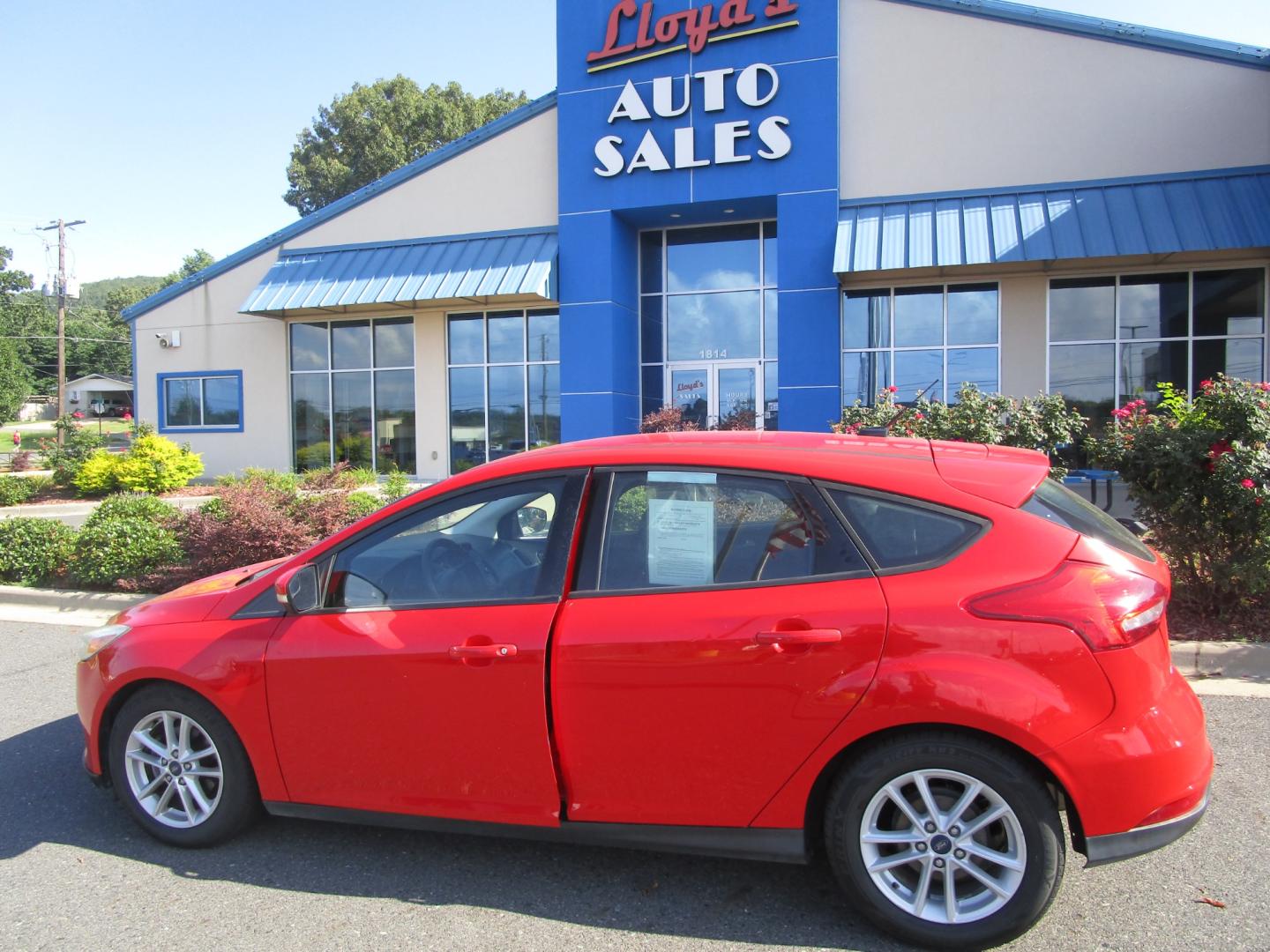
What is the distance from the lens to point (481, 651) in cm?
304

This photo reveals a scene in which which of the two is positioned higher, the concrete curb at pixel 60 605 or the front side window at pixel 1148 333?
the front side window at pixel 1148 333

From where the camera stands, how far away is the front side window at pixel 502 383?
1786 cm

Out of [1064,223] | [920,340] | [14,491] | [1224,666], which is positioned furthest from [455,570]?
[14,491]

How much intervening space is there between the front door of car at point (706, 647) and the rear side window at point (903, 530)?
7 centimetres

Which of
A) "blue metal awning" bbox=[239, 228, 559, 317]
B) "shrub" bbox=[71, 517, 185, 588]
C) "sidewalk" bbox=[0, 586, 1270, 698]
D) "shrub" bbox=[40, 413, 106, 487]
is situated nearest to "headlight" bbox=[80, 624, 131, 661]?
"shrub" bbox=[71, 517, 185, 588]

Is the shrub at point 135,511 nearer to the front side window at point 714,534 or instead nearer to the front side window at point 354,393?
the front side window at point 714,534

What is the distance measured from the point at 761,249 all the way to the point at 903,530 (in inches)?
590

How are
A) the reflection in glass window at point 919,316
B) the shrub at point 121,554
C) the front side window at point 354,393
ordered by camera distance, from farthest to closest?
the front side window at point 354,393
the reflection in glass window at point 919,316
the shrub at point 121,554

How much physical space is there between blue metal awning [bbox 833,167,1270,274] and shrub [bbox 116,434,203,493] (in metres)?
13.7

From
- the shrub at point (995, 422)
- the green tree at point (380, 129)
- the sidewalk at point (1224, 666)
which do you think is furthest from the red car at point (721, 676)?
the green tree at point (380, 129)

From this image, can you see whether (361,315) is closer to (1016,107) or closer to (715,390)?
(715,390)

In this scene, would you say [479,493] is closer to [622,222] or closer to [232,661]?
[232,661]

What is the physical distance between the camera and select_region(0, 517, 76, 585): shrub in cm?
847

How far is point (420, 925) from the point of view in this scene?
2.95 m
